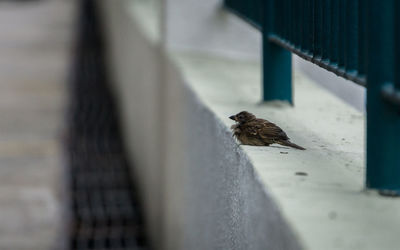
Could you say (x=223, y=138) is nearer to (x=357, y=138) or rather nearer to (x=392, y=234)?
(x=357, y=138)

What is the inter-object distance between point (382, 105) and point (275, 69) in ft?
5.65

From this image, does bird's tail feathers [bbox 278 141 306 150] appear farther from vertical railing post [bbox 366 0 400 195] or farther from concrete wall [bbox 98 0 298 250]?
vertical railing post [bbox 366 0 400 195]

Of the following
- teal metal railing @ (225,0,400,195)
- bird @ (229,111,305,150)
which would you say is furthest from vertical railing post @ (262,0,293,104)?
bird @ (229,111,305,150)

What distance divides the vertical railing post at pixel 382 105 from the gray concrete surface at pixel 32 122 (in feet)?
14.7

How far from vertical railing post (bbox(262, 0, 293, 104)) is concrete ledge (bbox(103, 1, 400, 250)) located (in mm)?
65

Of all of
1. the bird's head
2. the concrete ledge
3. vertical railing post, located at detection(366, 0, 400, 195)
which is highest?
vertical railing post, located at detection(366, 0, 400, 195)

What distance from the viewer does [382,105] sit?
7.63ft

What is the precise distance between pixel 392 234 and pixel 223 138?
130 centimetres

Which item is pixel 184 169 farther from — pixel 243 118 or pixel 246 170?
pixel 246 170

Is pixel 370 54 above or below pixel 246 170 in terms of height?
above

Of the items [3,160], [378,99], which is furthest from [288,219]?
[3,160]

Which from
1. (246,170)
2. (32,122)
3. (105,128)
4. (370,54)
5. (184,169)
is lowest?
(105,128)

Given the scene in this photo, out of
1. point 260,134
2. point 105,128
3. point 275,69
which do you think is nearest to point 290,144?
point 260,134

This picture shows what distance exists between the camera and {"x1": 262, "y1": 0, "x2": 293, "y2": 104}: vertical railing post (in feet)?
13.2
